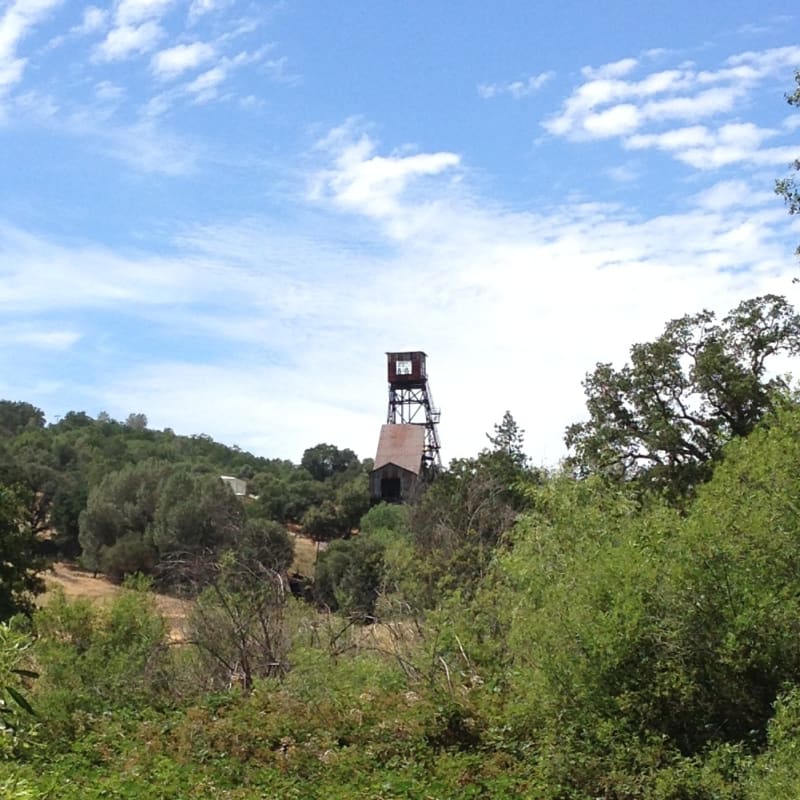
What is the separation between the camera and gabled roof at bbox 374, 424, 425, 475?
44.6 metres

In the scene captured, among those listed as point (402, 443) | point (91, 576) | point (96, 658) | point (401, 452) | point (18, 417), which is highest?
point (18, 417)

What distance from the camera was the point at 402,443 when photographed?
4481cm

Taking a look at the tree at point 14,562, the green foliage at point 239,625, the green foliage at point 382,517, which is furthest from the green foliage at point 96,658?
the green foliage at point 382,517

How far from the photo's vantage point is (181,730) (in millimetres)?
10336

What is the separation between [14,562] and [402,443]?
2515cm

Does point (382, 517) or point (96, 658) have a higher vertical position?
point (382, 517)

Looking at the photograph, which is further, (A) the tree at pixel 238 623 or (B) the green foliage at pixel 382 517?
(B) the green foliage at pixel 382 517

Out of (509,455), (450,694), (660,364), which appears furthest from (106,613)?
(509,455)

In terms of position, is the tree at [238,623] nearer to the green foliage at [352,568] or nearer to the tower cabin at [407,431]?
the green foliage at [352,568]

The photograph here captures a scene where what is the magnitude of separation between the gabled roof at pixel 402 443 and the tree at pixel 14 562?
23701mm

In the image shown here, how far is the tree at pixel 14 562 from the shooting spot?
20.3 m

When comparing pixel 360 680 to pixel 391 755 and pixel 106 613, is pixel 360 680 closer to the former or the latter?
pixel 391 755

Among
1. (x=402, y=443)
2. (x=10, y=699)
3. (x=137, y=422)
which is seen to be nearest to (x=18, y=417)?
(x=137, y=422)

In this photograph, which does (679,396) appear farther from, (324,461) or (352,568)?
(324,461)
